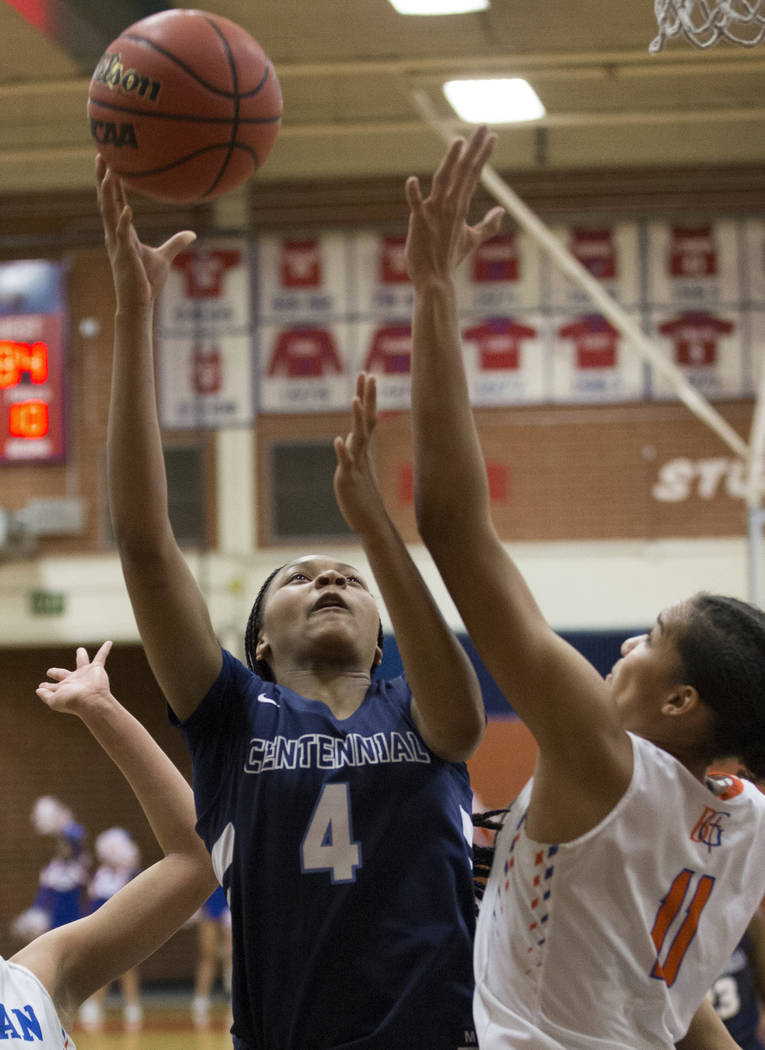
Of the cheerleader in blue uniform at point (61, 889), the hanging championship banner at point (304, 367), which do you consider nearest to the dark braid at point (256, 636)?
the cheerleader in blue uniform at point (61, 889)

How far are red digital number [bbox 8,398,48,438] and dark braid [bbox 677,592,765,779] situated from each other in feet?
33.3

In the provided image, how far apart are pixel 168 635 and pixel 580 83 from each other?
10227 mm

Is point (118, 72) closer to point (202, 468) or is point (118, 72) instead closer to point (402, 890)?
point (402, 890)

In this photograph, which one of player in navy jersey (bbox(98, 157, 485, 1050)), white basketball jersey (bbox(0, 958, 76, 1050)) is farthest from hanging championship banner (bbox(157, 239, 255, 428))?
white basketball jersey (bbox(0, 958, 76, 1050))

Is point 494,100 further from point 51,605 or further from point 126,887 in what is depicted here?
point 126,887

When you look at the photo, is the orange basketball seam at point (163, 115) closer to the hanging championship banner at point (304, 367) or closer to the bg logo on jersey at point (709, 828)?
the bg logo on jersey at point (709, 828)

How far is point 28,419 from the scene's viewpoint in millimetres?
11516

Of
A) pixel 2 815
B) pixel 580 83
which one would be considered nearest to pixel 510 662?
pixel 580 83

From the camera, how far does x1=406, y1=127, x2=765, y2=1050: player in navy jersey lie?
174 centimetres

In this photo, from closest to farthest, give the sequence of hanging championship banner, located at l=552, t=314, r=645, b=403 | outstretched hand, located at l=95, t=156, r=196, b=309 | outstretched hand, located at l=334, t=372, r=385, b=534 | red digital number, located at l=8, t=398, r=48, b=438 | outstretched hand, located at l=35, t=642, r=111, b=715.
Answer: outstretched hand, located at l=334, t=372, r=385, b=534
outstretched hand, located at l=95, t=156, r=196, b=309
outstretched hand, located at l=35, t=642, r=111, b=715
red digital number, located at l=8, t=398, r=48, b=438
hanging championship banner, located at l=552, t=314, r=645, b=403

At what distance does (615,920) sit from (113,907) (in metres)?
0.98

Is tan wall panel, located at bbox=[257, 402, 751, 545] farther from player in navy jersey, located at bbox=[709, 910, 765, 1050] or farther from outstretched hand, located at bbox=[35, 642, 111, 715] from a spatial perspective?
outstretched hand, located at bbox=[35, 642, 111, 715]

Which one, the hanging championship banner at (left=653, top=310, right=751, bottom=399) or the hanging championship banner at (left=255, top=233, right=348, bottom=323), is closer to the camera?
the hanging championship banner at (left=653, top=310, right=751, bottom=399)

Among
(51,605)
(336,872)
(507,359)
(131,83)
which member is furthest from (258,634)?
(51,605)
